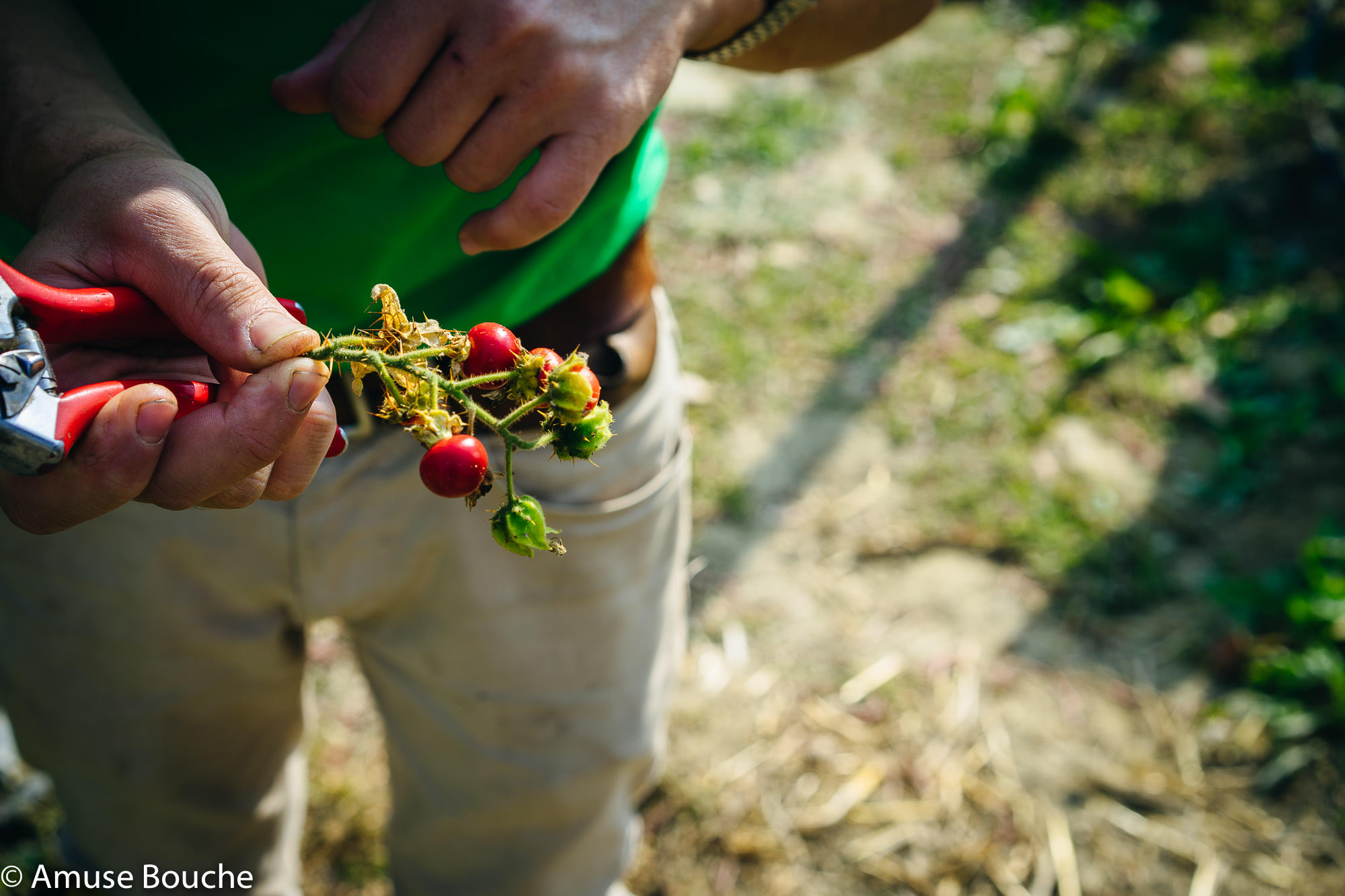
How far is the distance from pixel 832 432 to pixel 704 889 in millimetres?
1947

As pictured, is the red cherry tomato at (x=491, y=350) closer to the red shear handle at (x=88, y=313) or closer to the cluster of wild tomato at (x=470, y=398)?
the cluster of wild tomato at (x=470, y=398)

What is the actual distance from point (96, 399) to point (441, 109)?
1.77ft

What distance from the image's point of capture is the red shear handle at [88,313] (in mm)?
930

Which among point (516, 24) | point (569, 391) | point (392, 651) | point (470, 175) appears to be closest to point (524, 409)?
point (569, 391)

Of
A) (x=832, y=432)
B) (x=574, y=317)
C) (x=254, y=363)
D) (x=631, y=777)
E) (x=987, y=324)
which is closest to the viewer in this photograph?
(x=254, y=363)

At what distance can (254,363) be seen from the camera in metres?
0.95

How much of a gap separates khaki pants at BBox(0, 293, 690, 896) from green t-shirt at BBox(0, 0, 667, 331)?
0.87ft

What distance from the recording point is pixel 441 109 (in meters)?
1.15

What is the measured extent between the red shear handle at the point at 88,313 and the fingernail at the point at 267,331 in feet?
0.46

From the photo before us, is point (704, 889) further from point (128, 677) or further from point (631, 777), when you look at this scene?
point (128, 677)

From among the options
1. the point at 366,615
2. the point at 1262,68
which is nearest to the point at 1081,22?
the point at 1262,68

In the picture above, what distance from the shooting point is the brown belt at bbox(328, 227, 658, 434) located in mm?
1499

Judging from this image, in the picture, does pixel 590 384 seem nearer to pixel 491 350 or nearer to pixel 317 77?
pixel 491 350

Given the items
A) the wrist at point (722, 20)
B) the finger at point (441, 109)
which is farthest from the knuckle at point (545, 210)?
the wrist at point (722, 20)
